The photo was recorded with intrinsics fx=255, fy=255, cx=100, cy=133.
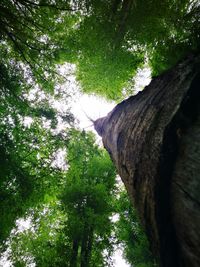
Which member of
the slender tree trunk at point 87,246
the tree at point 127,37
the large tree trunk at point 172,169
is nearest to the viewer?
the large tree trunk at point 172,169

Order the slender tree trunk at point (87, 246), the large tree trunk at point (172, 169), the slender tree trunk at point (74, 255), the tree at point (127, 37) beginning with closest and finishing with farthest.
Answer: the large tree trunk at point (172, 169), the tree at point (127, 37), the slender tree trunk at point (74, 255), the slender tree trunk at point (87, 246)

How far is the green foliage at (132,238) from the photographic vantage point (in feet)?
29.1

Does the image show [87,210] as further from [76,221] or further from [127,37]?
[127,37]

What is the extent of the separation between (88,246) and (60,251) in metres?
1.02

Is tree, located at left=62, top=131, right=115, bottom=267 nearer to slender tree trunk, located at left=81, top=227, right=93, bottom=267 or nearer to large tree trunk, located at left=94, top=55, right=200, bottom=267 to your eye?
slender tree trunk, located at left=81, top=227, right=93, bottom=267

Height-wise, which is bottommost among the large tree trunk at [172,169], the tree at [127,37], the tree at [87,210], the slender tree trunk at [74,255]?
the large tree trunk at [172,169]

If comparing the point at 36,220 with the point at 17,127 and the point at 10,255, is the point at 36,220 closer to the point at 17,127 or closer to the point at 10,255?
the point at 10,255

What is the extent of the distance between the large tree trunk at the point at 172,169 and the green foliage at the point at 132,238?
713 centimetres

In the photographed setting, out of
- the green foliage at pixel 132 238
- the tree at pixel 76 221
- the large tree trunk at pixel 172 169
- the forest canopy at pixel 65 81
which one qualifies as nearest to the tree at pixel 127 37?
the forest canopy at pixel 65 81

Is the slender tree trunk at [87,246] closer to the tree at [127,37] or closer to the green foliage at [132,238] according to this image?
the green foliage at [132,238]

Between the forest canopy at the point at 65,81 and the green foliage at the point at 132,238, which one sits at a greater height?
the forest canopy at the point at 65,81

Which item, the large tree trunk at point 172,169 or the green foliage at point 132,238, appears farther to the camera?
the green foliage at point 132,238

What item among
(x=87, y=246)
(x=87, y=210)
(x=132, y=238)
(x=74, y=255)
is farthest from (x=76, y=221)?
(x=132, y=238)

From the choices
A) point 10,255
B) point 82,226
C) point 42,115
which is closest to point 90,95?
point 42,115
